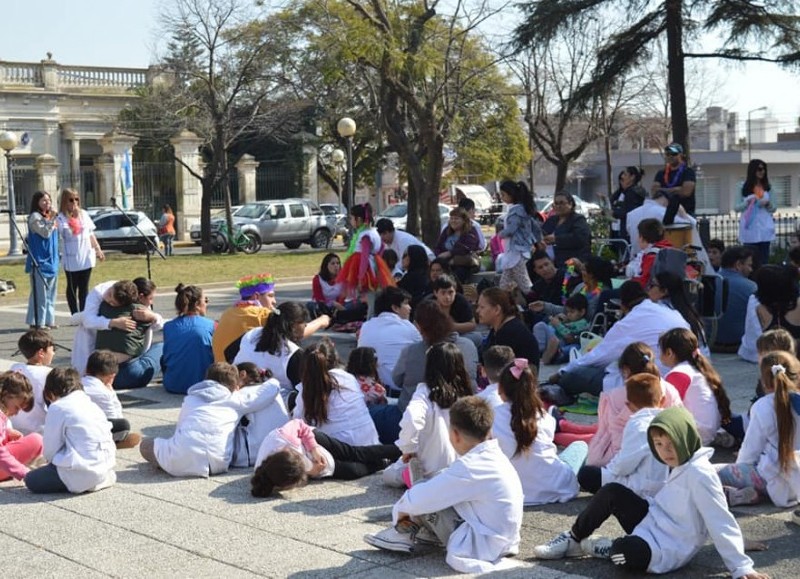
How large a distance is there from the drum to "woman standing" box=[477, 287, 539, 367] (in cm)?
517

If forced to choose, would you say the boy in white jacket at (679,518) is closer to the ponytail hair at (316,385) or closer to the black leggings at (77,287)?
the ponytail hair at (316,385)

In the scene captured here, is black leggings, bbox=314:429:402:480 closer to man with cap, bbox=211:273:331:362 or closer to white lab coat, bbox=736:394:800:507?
white lab coat, bbox=736:394:800:507

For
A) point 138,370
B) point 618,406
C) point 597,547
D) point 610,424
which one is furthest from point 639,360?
point 138,370

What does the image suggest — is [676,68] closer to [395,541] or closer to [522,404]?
[522,404]

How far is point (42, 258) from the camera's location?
15531mm

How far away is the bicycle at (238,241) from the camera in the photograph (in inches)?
1446

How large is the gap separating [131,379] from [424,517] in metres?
5.76

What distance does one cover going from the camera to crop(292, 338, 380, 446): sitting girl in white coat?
25.5 feet

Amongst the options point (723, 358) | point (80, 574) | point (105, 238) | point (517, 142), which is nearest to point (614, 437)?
point (80, 574)

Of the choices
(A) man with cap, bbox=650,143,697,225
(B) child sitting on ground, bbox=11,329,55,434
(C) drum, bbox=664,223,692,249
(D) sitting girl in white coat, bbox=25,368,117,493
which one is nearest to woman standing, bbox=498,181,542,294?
(C) drum, bbox=664,223,692,249

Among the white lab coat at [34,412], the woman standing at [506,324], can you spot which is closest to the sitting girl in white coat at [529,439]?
the woman standing at [506,324]

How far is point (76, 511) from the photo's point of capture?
710 centimetres

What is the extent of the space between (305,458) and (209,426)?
0.82 metres

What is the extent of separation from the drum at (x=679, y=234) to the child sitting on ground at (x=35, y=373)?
7.37 meters
